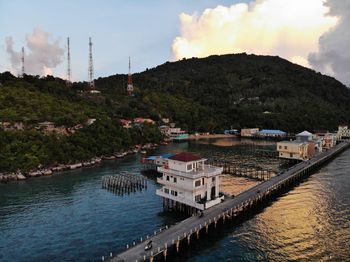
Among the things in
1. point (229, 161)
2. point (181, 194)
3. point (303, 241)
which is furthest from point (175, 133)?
point (303, 241)

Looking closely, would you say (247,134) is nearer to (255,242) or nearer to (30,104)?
(30,104)

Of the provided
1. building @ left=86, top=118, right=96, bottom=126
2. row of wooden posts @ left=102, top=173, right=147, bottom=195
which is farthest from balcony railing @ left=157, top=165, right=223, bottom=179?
building @ left=86, top=118, right=96, bottom=126

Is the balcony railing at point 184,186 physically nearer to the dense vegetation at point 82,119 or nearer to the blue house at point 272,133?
the dense vegetation at point 82,119

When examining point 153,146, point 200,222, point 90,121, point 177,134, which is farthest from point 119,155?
point 200,222

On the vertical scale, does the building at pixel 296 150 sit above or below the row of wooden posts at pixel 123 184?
above

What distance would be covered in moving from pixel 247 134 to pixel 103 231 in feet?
457

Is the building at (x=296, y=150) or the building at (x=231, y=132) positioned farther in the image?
the building at (x=231, y=132)

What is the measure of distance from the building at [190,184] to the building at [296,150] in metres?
46.7

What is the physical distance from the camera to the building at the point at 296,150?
91188 millimetres

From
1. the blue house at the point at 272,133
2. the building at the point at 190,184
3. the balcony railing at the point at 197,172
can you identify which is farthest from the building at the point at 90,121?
the blue house at the point at 272,133

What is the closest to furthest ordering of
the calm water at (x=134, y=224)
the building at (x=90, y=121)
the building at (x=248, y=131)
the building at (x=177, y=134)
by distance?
the calm water at (x=134, y=224) < the building at (x=90, y=121) < the building at (x=177, y=134) < the building at (x=248, y=131)

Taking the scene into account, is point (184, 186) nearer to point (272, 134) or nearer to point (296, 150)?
point (296, 150)

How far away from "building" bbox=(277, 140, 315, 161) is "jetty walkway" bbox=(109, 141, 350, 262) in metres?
17.5

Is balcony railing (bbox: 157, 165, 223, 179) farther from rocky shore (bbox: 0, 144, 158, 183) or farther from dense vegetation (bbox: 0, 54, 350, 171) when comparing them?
dense vegetation (bbox: 0, 54, 350, 171)
